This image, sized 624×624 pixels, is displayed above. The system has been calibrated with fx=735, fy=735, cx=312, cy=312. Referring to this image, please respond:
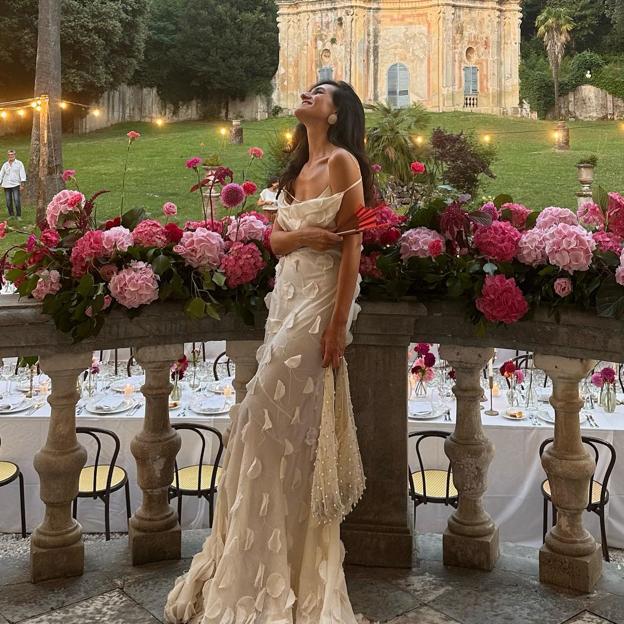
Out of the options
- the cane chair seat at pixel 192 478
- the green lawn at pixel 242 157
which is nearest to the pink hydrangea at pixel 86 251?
the cane chair seat at pixel 192 478

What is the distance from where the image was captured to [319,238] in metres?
2.05

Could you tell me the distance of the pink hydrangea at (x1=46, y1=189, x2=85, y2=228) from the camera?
94.6 inches

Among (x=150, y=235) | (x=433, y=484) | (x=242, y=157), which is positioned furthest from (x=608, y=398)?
(x=242, y=157)

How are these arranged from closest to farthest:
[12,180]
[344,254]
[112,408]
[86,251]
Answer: [344,254], [86,251], [112,408], [12,180]

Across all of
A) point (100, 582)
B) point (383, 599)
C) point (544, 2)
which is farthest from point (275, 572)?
point (544, 2)

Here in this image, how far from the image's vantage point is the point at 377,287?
2.41 meters

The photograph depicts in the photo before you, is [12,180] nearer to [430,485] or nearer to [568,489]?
[430,485]

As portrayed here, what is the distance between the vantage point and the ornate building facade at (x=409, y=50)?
115 feet

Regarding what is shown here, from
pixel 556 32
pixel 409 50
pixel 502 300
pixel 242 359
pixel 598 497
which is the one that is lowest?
pixel 598 497

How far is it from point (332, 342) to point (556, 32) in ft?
110

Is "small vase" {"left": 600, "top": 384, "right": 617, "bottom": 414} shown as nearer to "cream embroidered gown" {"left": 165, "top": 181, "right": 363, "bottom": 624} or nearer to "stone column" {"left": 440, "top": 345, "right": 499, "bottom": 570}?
"stone column" {"left": 440, "top": 345, "right": 499, "bottom": 570}

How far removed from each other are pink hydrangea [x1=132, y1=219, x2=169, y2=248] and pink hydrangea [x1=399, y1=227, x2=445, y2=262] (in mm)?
782

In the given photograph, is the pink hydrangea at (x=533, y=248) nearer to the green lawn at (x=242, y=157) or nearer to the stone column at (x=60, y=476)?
the stone column at (x=60, y=476)

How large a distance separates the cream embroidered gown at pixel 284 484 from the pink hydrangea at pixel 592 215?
0.90 metres
